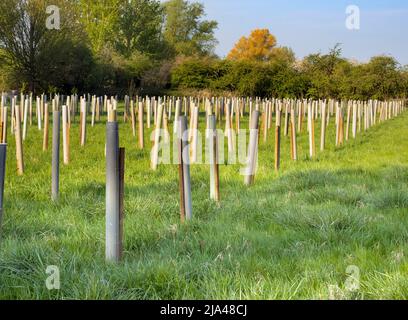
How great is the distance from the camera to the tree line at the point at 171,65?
116ft

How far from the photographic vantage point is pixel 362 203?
5.54m

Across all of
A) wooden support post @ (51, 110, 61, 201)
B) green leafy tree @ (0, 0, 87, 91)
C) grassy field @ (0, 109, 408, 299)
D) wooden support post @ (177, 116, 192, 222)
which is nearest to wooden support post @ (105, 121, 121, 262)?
grassy field @ (0, 109, 408, 299)

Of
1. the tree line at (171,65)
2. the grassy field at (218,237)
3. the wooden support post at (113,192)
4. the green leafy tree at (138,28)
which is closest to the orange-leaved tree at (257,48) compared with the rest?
the tree line at (171,65)

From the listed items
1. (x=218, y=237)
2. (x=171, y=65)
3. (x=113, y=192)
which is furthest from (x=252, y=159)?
(x=171, y=65)

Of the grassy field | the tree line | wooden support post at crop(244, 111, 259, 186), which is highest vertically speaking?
the tree line

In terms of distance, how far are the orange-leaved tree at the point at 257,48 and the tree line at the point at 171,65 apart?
8.74 ft

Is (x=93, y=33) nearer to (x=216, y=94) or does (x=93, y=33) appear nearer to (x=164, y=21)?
(x=164, y=21)

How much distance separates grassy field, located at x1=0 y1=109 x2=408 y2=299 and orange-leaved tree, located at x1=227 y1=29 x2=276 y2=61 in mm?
39017

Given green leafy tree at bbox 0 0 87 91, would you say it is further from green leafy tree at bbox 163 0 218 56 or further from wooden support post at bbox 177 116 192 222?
wooden support post at bbox 177 116 192 222

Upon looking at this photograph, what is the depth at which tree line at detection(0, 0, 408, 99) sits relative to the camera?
116ft

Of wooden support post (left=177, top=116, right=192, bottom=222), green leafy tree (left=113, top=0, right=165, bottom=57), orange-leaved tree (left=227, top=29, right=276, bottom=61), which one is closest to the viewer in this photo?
wooden support post (left=177, top=116, right=192, bottom=222)

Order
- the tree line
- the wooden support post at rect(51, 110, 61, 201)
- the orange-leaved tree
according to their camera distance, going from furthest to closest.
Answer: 1. the orange-leaved tree
2. the tree line
3. the wooden support post at rect(51, 110, 61, 201)
